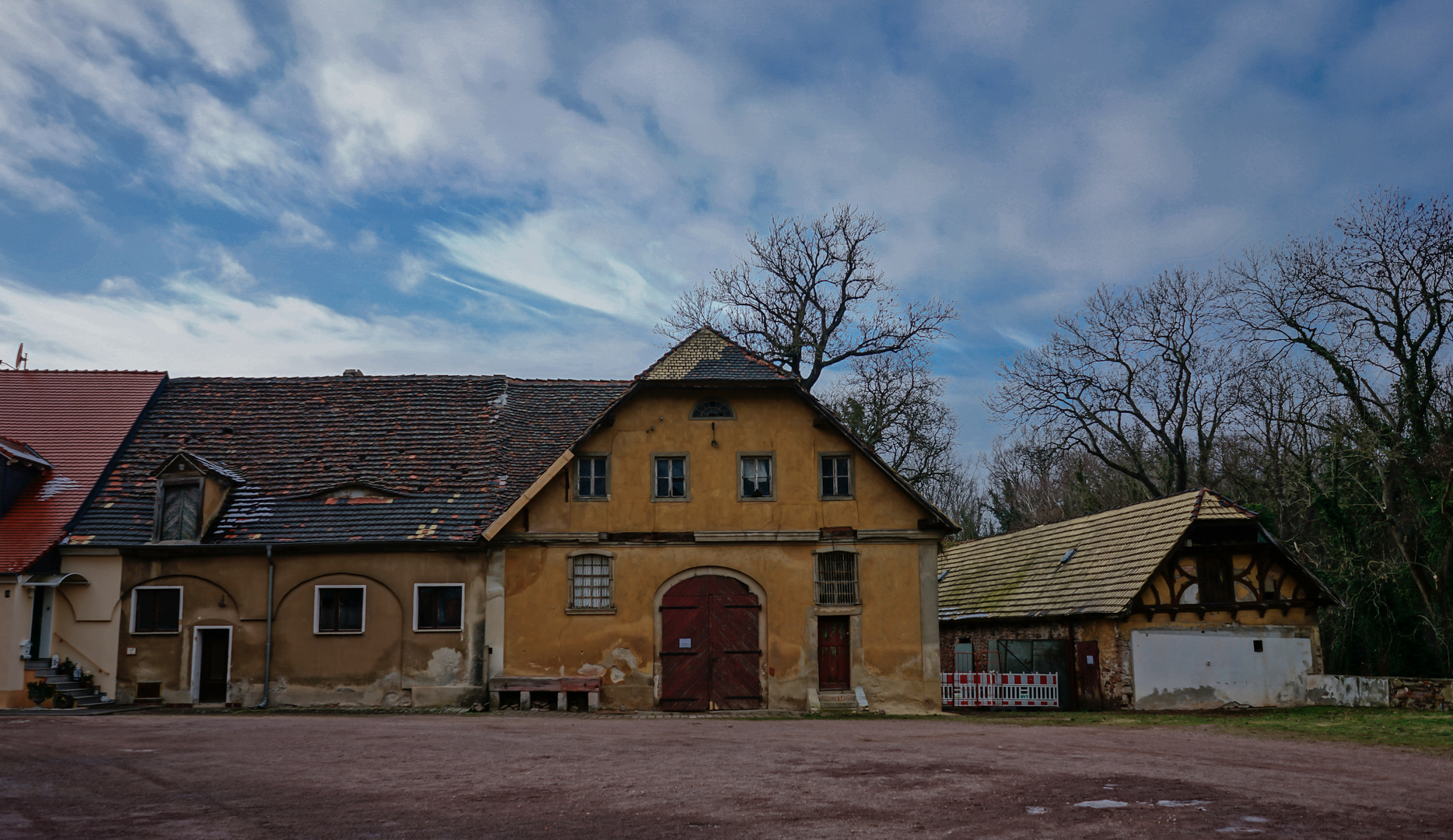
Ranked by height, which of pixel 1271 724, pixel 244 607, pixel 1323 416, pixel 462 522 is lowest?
pixel 1271 724

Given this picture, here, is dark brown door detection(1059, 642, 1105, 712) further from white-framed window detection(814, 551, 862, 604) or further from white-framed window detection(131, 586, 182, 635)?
white-framed window detection(131, 586, 182, 635)

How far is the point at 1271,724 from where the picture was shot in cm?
2050

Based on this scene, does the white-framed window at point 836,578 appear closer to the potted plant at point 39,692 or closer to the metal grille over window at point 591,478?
the metal grille over window at point 591,478

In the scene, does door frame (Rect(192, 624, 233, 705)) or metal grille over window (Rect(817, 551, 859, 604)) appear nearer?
door frame (Rect(192, 624, 233, 705))

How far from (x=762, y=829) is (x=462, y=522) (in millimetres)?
15244

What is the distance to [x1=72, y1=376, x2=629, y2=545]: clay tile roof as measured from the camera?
22766 mm

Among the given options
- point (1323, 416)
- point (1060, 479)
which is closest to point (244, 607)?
point (1323, 416)

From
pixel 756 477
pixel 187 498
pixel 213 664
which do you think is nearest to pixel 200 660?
pixel 213 664

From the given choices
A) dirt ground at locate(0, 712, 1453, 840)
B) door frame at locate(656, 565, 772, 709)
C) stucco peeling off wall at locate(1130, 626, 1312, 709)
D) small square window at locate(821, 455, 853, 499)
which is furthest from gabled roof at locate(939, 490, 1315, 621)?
dirt ground at locate(0, 712, 1453, 840)

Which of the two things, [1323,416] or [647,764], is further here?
[1323,416]

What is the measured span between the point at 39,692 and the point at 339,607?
571 centimetres

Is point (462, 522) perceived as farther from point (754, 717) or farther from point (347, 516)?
point (754, 717)

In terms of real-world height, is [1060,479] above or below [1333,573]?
above

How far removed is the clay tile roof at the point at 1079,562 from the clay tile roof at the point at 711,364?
31.8 feet
